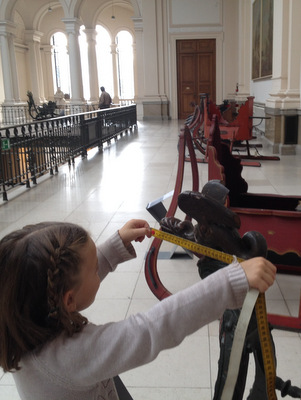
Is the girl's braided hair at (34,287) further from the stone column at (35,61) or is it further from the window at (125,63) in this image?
the window at (125,63)

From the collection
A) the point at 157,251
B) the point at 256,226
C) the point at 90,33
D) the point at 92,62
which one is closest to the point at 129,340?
the point at 157,251

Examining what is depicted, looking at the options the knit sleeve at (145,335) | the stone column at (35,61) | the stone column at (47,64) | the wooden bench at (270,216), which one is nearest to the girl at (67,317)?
the knit sleeve at (145,335)

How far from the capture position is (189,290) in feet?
3.21

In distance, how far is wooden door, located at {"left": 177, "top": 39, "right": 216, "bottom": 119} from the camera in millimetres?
18516

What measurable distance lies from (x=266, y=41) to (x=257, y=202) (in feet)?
29.0

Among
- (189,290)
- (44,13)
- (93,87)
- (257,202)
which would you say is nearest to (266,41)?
(257,202)

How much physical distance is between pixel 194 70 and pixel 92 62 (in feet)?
27.5

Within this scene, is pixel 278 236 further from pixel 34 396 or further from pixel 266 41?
pixel 266 41

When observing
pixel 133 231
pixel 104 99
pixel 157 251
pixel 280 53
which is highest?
pixel 280 53

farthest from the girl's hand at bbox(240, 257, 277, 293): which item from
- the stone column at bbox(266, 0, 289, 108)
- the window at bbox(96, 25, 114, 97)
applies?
the window at bbox(96, 25, 114, 97)

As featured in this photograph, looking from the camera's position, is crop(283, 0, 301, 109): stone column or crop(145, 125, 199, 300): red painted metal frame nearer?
crop(145, 125, 199, 300): red painted metal frame

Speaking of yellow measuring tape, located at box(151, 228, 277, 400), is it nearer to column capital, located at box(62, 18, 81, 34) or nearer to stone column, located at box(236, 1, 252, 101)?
stone column, located at box(236, 1, 252, 101)

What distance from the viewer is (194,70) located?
1903 centimetres

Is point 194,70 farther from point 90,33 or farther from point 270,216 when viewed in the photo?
point 270,216
